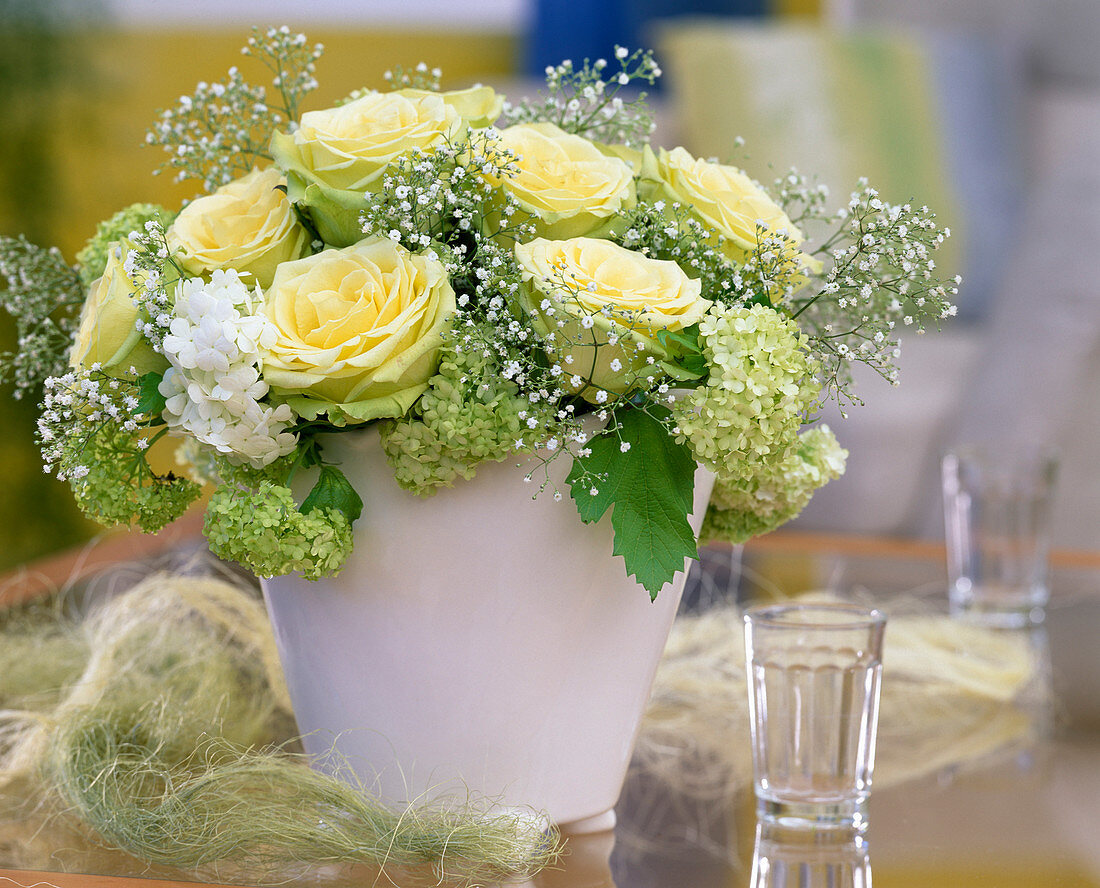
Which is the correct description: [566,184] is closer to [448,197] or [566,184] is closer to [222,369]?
[448,197]

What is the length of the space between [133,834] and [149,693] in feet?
0.55

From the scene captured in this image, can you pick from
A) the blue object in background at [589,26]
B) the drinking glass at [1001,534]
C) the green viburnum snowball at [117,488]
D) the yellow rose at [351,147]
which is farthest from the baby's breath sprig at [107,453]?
the blue object in background at [589,26]

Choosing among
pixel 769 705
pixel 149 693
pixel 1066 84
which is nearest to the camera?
pixel 769 705

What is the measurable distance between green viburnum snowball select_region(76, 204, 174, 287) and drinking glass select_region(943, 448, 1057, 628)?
2.32ft

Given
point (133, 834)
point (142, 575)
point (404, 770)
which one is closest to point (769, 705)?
point (404, 770)

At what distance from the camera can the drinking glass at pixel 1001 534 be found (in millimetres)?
1068

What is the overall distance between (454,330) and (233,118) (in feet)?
0.75

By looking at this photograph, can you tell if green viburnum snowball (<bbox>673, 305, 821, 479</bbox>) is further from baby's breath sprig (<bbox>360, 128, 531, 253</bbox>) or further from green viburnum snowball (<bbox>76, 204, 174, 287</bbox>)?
green viburnum snowball (<bbox>76, 204, 174, 287</bbox>)

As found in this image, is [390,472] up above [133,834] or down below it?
above

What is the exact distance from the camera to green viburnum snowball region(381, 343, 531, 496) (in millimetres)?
532

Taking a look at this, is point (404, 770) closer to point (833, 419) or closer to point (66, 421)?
point (66, 421)

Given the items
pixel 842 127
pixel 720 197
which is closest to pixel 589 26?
pixel 842 127

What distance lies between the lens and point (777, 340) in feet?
1.75

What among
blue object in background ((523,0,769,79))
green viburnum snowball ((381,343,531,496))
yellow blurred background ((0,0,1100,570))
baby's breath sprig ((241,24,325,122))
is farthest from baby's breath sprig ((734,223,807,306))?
blue object in background ((523,0,769,79))
